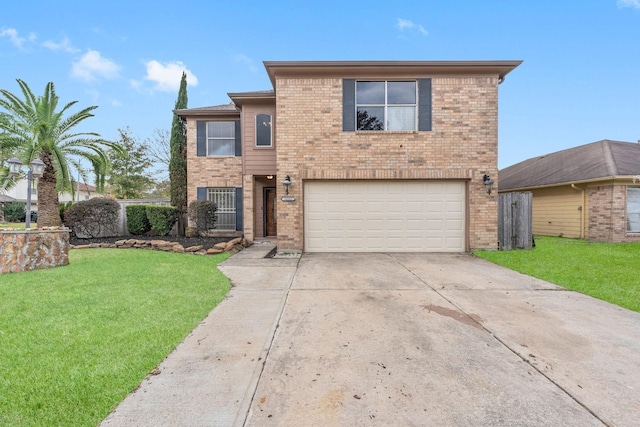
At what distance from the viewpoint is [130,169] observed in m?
25.0

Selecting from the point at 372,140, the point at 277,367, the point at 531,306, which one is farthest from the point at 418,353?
the point at 372,140

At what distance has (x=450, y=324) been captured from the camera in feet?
12.1

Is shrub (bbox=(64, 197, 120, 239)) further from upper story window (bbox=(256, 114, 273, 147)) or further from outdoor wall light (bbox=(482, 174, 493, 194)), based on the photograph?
outdoor wall light (bbox=(482, 174, 493, 194))

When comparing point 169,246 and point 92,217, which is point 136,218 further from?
point 169,246

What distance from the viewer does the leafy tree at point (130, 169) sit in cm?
2459

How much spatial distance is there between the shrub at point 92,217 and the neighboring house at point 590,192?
17.4m

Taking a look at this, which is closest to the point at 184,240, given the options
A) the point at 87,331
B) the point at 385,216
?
the point at 385,216

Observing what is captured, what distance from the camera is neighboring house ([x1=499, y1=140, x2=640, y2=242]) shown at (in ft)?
35.7

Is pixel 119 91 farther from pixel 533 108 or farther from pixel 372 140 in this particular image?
pixel 533 108

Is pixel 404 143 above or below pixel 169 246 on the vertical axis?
above

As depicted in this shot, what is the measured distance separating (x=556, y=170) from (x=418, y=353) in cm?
1493

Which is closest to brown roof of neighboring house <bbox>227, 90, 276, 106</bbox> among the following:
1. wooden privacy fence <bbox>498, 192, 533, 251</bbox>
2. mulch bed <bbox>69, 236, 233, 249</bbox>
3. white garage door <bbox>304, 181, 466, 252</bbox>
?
white garage door <bbox>304, 181, 466, 252</bbox>

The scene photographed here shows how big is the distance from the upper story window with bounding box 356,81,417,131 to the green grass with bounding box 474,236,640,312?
4388 millimetres

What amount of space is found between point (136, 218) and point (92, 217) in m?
1.31
